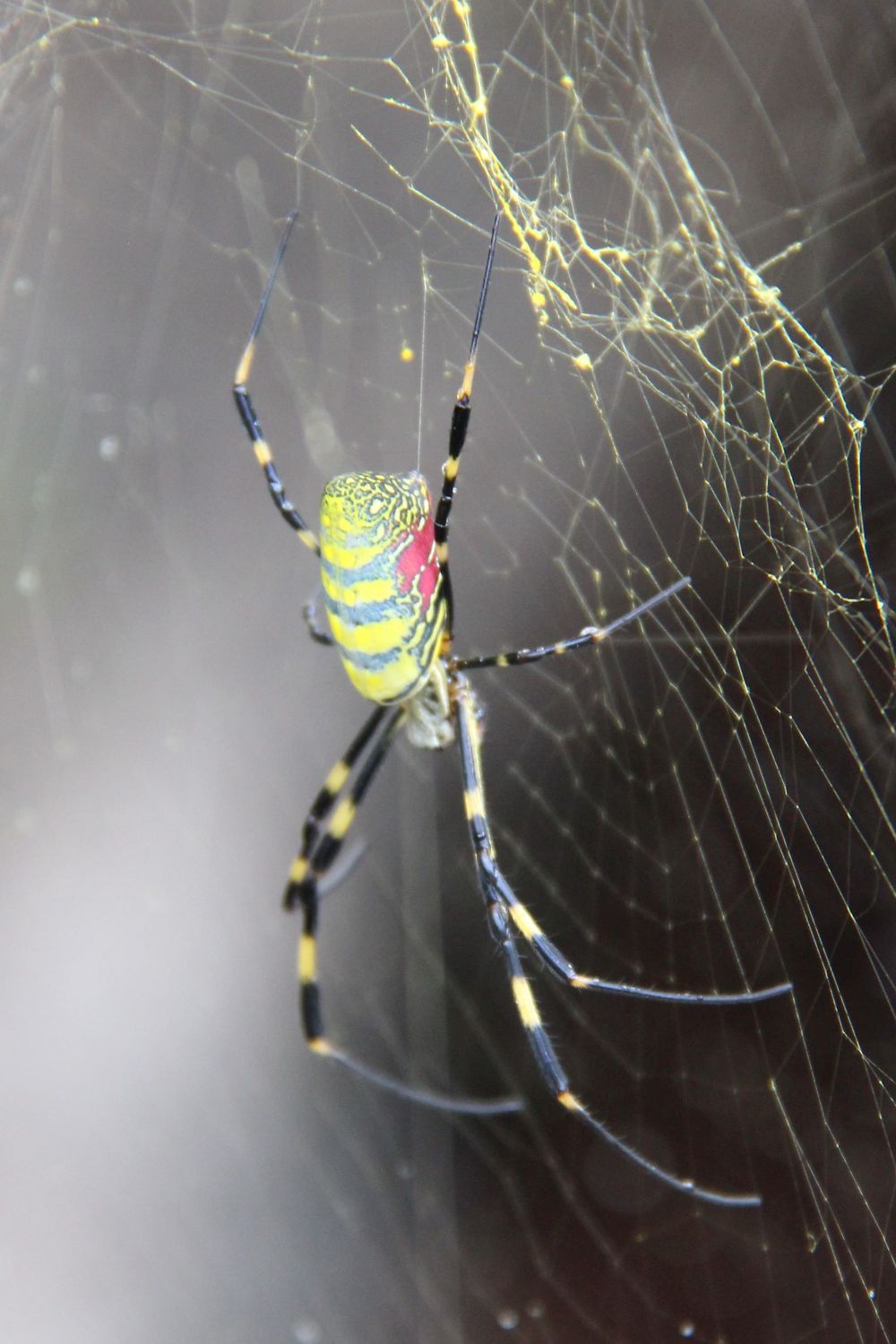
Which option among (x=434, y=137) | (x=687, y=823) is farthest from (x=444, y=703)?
(x=434, y=137)

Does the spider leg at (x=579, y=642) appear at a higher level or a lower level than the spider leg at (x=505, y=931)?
higher

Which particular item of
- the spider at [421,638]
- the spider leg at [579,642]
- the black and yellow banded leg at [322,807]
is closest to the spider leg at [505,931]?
the spider at [421,638]

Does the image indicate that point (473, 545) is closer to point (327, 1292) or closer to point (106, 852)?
point (106, 852)

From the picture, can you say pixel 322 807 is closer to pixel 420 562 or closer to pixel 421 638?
pixel 421 638

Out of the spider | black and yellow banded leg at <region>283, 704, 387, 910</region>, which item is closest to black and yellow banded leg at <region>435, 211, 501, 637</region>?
the spider

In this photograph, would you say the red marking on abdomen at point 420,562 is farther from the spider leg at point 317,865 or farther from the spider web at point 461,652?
the spider leg at point 317,865

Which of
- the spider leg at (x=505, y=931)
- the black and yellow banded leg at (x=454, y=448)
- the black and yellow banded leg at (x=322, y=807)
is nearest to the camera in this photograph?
the black and yellow banded leg at (x=454, y=448)
